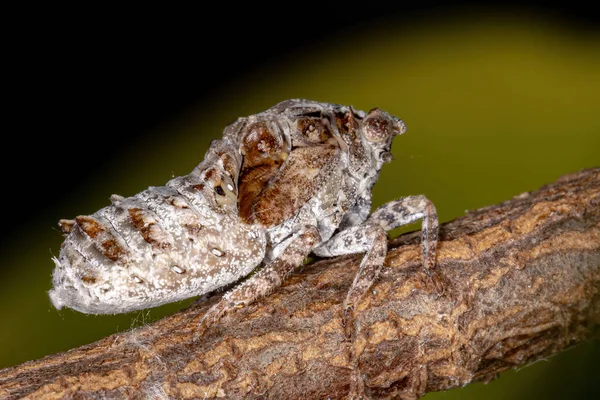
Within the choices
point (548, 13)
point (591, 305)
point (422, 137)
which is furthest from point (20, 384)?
point (548, 13)

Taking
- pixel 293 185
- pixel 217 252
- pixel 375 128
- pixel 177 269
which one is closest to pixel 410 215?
pixel 375 128

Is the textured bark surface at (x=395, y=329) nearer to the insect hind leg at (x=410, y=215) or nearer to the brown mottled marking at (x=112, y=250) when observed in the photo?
the insect hind leg at (x=410, y=215)

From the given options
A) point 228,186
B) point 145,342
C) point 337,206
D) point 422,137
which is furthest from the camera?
point 422,137

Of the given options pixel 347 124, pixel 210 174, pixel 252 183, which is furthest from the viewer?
pixel 347 124

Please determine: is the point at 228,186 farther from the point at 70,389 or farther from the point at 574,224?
the point at 574,224

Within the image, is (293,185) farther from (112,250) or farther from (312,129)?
(112,250)

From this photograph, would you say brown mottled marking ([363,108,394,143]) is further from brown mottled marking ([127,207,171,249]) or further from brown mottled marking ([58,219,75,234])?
brown mottled marking ([58,219,75,234])

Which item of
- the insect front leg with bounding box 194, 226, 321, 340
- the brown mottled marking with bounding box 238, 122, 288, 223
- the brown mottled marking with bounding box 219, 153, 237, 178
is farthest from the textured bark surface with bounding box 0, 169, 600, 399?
the brown mottled marking with bounding box 219, 153, 237, 178
